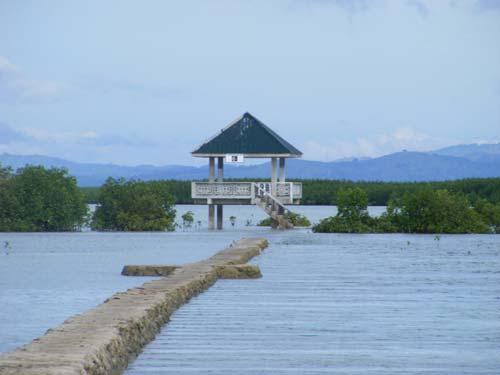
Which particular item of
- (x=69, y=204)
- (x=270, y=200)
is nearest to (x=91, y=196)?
(x=270, y=200)

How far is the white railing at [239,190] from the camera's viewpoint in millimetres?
44344

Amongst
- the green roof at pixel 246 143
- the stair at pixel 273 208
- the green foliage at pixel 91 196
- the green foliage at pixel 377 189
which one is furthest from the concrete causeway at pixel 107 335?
the green foliage at pixel 377 189

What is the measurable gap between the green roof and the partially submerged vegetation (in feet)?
18.3

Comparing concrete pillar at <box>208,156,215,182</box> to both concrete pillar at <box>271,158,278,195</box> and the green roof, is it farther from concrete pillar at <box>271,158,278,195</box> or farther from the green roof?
concrete pillar at <box>271,158,278,195</box>

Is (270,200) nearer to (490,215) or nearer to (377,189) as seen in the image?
(490,215)

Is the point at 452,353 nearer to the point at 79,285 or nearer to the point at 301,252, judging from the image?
the point at 79,285

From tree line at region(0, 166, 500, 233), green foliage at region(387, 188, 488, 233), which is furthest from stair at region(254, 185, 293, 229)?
green foliage at region(387, 188, 488, 233)

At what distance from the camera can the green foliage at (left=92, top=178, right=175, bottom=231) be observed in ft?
138

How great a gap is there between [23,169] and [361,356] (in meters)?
31.8

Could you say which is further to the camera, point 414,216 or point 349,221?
point 349,221

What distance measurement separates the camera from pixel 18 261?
26266mm

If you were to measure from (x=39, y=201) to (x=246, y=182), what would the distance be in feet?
27.3

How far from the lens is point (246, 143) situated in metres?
45.3

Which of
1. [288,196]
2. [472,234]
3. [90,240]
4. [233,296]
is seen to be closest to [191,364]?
[233,296]
